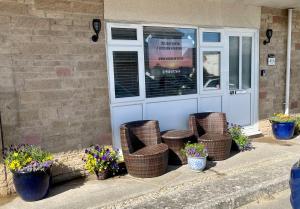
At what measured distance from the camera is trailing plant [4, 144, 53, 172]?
416 centimetres

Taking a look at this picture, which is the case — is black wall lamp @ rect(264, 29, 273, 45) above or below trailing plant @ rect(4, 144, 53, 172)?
above

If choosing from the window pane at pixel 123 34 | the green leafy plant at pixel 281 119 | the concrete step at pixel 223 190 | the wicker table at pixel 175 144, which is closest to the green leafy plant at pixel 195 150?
the wicker table at pixel 175 144

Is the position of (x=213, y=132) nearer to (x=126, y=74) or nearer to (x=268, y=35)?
(x=126, y=74)

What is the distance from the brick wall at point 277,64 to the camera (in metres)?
7.30

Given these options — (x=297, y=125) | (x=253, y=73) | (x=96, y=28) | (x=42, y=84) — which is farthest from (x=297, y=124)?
(x=42, y=84)

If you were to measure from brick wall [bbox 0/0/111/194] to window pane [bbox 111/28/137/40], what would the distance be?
252 millimetres

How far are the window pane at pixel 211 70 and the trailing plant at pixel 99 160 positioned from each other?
2.63 metres

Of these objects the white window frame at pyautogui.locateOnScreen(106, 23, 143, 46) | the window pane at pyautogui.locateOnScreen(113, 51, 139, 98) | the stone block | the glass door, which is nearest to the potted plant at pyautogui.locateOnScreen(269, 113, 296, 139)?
the glass door

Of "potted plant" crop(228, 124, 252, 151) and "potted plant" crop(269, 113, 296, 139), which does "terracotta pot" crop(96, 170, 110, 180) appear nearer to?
"potted plant" crop(228, 124, 252, 151)

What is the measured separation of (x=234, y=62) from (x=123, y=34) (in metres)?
2.85

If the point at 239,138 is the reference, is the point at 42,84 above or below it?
above

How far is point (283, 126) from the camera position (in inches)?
283

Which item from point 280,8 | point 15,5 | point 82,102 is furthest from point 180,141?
point 280,8

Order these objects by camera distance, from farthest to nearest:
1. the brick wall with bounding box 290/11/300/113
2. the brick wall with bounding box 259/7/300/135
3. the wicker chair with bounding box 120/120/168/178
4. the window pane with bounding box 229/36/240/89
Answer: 1. the brick wall with bounding box 290/11/300/113
2. the brick wall with bounding box 259/7/300/135
3. the window pane with bounding box 229/36/240/89
4. the wicker chair with bounding box 120/120/168/178
